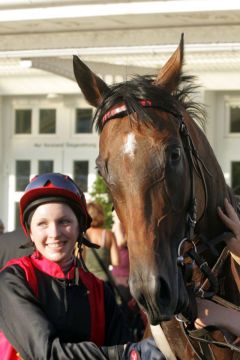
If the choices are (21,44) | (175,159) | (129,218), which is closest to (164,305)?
(129,218)

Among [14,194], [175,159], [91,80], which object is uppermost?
[91,80]

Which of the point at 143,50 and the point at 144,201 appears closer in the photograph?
the point at 144,201

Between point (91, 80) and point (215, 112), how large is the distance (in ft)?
29.8

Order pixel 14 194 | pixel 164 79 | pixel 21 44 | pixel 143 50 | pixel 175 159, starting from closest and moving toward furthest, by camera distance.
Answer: pixel 175 159
pixel 164 79
pixel 143 50
pixel 21 44
pixel 14 194

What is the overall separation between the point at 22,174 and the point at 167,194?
1076cm

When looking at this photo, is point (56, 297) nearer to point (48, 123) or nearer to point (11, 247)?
point (11, 247)

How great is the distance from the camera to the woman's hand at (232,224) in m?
3.33

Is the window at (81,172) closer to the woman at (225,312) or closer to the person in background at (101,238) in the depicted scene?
the person in background at (101,238)

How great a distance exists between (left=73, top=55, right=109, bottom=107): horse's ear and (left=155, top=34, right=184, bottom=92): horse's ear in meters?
0.26

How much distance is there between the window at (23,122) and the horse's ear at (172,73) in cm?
A: 1044

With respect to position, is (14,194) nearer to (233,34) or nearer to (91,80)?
(233,34)

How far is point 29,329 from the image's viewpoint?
3.11 m

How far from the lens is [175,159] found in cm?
316

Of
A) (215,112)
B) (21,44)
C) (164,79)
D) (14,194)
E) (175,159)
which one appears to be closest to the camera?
(175,159)
